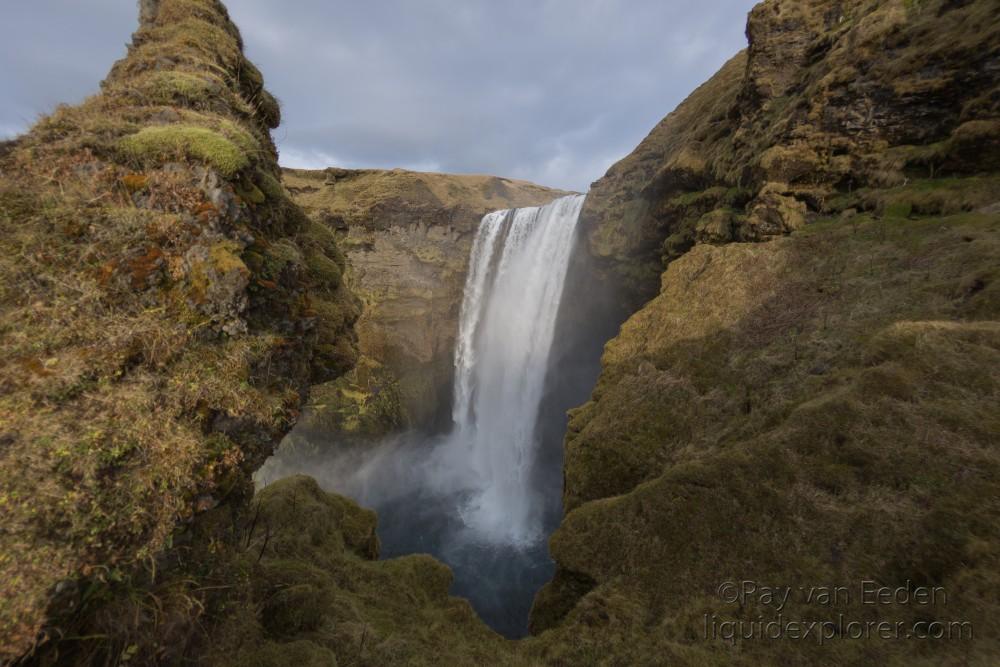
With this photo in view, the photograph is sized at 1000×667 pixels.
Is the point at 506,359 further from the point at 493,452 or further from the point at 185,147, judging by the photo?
the point at 185,147

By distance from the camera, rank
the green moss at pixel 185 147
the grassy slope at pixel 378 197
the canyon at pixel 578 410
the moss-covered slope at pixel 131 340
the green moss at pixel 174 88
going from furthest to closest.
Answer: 1. the grassy slope at pixel 378 197
2. the green moss at pixel 174 88
3. the green moss at pixel 185 147
4. the canyon at pixel 578 410
5. the moss-covered slope at pixel 131 340

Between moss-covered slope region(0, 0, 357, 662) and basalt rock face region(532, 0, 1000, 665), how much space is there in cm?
Result: 486

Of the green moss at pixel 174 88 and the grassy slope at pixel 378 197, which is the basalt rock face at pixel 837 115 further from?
the grassy slope at pixel 378 197

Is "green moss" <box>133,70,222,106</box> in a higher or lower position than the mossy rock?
higher

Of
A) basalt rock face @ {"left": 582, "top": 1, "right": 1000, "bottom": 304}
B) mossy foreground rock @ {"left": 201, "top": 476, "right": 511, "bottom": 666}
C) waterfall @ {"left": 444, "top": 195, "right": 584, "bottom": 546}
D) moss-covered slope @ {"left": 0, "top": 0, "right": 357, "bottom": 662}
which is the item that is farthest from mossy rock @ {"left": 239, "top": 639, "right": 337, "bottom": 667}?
waterfall @ {"left": 444, "top": 195, "right": 584, "bottom": 546}

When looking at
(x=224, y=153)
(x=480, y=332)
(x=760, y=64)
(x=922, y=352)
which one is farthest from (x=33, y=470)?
(x=480, y=332)

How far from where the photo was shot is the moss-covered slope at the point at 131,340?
3.11 meters

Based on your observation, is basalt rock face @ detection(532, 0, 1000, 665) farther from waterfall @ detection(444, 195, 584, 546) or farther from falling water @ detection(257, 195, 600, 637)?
waterfall @ detection(444, 195, 584, 546)

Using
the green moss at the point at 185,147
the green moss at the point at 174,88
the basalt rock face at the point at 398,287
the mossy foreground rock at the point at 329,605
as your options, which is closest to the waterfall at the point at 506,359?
the basalt rock face at the point at 398,287

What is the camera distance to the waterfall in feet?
80.1

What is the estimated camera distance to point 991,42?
340 inches

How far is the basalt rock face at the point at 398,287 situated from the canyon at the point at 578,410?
22.1 m

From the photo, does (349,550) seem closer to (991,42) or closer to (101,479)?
(101,479)

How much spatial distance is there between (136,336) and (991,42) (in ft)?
54.7
